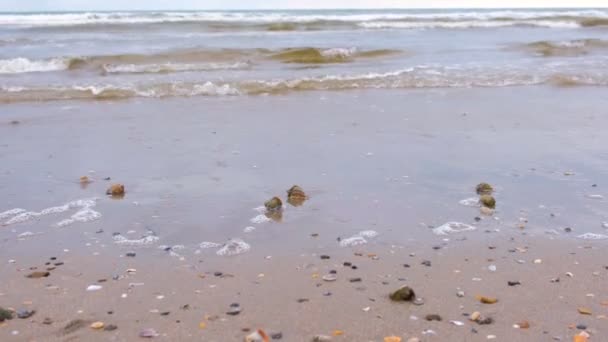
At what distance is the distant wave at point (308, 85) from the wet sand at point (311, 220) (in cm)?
207

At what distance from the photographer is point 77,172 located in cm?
578

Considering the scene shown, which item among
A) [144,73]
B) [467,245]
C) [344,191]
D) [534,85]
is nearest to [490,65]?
[534,85]

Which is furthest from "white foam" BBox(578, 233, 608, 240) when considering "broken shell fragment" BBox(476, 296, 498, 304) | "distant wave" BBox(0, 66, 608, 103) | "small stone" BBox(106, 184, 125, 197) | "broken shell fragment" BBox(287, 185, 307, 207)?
"distant wave" BBox(0, 66, 608, 103)

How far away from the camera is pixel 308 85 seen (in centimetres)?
1094

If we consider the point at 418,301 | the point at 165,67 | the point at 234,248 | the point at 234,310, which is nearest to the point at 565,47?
the point at 165,67

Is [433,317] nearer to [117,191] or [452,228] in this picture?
[452,228]

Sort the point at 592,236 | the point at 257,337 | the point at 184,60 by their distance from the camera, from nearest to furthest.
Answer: the point at 257,337, the point at 592,236, the point at 184,60

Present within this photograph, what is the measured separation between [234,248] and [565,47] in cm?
1817

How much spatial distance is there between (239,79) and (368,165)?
6486 mm

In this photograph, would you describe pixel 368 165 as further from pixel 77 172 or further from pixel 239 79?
pixel 239 79

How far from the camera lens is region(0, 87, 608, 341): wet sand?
3117 millimetres

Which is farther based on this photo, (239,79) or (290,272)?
(239,79)

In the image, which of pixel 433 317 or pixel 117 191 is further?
pixel 117 191

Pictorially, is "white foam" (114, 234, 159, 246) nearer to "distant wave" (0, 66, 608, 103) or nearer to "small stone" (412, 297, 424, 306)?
"small stone" (412, 297, 424, 306)
